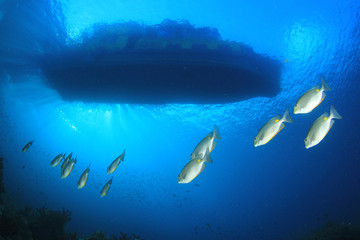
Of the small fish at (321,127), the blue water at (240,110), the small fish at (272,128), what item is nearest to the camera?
the small fish at (321,127)

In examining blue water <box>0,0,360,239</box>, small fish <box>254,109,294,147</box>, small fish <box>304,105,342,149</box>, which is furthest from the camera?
blue water <box>0,0,360,239</box>

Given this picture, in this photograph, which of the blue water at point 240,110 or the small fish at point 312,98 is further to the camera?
the blue water at point 240,110

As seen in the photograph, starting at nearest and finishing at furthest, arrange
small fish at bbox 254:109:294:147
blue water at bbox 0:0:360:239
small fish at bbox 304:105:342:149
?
small fish at bbox 304:105:342:149 → small fish at bbox 254:109:294:147 → blue water at bbox 0:0:360:239

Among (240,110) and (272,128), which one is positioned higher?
(240,110)

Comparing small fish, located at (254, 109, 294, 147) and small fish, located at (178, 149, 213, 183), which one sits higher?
small fish, located at (254, 109, 294, 147)

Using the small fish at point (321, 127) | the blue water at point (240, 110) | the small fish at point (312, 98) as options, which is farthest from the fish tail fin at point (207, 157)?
the blue water at point (240, 110)

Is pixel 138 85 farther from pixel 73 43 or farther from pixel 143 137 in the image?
pixel 143 137

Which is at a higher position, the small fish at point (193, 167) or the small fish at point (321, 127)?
the small fish at point (321, 127)

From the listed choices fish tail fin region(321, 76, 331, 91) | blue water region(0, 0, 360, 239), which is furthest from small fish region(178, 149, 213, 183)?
blue water region(0, 0, 360, 239)

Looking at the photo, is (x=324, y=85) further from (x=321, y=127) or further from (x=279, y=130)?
(x=279, y=130)

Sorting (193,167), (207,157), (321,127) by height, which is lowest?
(193,167)

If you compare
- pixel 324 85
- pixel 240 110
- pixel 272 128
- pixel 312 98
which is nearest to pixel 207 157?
pixel 272 128

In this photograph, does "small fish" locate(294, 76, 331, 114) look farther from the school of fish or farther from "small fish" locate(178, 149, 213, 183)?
"small fish" locate(178, 149, 213, 183)

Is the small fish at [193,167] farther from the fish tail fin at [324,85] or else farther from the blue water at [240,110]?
the blue water at [240,110]
